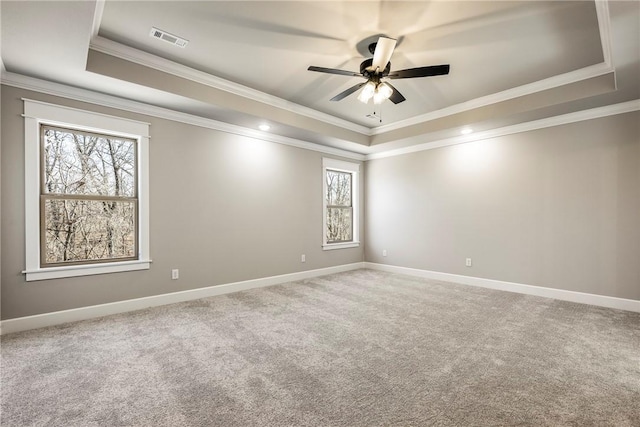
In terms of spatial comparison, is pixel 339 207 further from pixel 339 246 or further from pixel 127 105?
pixel 127 105

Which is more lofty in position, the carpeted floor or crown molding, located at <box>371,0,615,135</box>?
crown molding, located at <box>371,0,615,135</box>

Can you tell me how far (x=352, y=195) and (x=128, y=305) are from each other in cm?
446

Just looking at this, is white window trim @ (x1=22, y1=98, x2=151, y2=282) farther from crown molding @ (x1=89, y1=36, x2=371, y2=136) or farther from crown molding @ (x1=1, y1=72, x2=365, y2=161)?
crown molding @ (x1=89, y1=36, x2=371, y2=136)

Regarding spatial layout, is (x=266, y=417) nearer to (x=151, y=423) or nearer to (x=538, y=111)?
(x=151, y=423)

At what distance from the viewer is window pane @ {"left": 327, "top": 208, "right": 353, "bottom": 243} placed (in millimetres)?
6090

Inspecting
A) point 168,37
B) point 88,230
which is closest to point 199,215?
point 88,230

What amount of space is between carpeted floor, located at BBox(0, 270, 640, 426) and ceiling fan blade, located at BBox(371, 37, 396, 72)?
2.62 m

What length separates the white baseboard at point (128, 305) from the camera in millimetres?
2982

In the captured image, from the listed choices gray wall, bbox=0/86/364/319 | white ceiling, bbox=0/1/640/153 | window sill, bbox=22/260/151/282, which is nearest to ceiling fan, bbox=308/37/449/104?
white ceiling, bbox=0/1/640/153

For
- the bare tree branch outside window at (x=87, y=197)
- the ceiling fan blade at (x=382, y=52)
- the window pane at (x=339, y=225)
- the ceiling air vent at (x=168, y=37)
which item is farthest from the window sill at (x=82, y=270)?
the ceiling fan blade at (x=382, y=52)

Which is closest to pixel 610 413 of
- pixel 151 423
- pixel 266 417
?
pixel 266 417

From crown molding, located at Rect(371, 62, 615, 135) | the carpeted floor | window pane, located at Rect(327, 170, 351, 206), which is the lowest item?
the carpeted floor

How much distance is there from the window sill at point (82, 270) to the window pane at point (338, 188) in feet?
11.6

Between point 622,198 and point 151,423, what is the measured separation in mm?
5290
